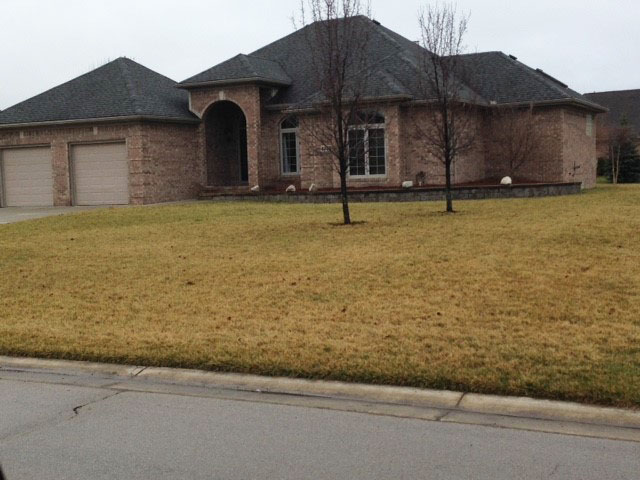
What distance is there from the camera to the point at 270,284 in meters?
11.3

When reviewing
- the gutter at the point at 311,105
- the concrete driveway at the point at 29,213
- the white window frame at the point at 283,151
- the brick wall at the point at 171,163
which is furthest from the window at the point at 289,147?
the concrete driveway at the point at 29,213

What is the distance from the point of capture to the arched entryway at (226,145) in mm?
32188

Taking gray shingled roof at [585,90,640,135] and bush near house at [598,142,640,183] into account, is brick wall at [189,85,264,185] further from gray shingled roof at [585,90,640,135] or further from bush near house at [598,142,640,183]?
gray shingled roof at [585,90,640,135]

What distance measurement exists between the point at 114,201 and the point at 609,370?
25.5 m

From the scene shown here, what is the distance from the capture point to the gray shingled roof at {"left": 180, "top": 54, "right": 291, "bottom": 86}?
30.1m

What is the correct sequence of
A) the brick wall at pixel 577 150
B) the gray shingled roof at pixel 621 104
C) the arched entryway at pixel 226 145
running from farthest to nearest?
the gray shingled roof at pixel 621 104, the arched entryway at pixel 226 145, the brick wall at pixel 577 150

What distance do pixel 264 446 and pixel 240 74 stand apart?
26.0 metres

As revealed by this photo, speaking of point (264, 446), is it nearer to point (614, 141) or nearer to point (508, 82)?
point (508, 82)

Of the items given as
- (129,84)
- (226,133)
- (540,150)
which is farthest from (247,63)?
(540,150)

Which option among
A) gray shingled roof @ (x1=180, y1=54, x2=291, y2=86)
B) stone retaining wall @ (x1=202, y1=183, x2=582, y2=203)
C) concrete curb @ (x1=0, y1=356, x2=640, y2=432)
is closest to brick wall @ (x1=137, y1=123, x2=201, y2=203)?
gray shingled roof @ (x1=180, y1=54, x2=291, y2=86)

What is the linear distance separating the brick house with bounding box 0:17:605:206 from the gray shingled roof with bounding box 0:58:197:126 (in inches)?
2.7

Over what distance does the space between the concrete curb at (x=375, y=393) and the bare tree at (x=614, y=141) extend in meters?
42.3

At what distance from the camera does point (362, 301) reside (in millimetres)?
10000

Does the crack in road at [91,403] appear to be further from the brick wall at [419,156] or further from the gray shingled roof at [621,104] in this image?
the gray shingled roof at [621,104]
